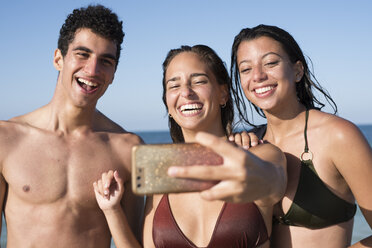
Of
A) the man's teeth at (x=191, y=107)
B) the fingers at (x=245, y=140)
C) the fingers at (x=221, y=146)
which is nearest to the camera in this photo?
the fingers at (x=221, y=146)

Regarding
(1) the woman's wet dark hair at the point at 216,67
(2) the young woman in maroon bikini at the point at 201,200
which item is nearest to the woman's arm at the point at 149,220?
(2) the young woman in maroon bikini at the point at 201,200

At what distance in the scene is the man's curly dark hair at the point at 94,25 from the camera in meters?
3.63

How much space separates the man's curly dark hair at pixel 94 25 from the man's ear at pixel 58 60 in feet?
0.19

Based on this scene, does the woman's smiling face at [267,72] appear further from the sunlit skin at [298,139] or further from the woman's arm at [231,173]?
the woman's arm at [231,173]

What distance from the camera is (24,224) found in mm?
3500

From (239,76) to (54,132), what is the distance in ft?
6.21

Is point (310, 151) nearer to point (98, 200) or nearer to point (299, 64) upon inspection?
point (299, 64)

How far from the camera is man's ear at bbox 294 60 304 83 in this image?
3445 mm

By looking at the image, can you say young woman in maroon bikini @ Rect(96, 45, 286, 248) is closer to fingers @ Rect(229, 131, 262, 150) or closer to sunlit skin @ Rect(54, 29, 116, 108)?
fingers @ Rect(229, 131, 262, 150)

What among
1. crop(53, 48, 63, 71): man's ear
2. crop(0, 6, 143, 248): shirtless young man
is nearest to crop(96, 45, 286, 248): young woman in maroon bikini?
crop(0, 6, 143, 248): shirtless young man

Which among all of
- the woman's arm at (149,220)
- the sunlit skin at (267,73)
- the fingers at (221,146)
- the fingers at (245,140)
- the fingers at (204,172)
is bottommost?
the woman's arm at (149,220)

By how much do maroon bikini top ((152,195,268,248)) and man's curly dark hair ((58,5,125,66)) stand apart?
195cm

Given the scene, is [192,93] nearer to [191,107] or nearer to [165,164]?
[191,107]

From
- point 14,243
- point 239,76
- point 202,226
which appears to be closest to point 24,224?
point 14,243
